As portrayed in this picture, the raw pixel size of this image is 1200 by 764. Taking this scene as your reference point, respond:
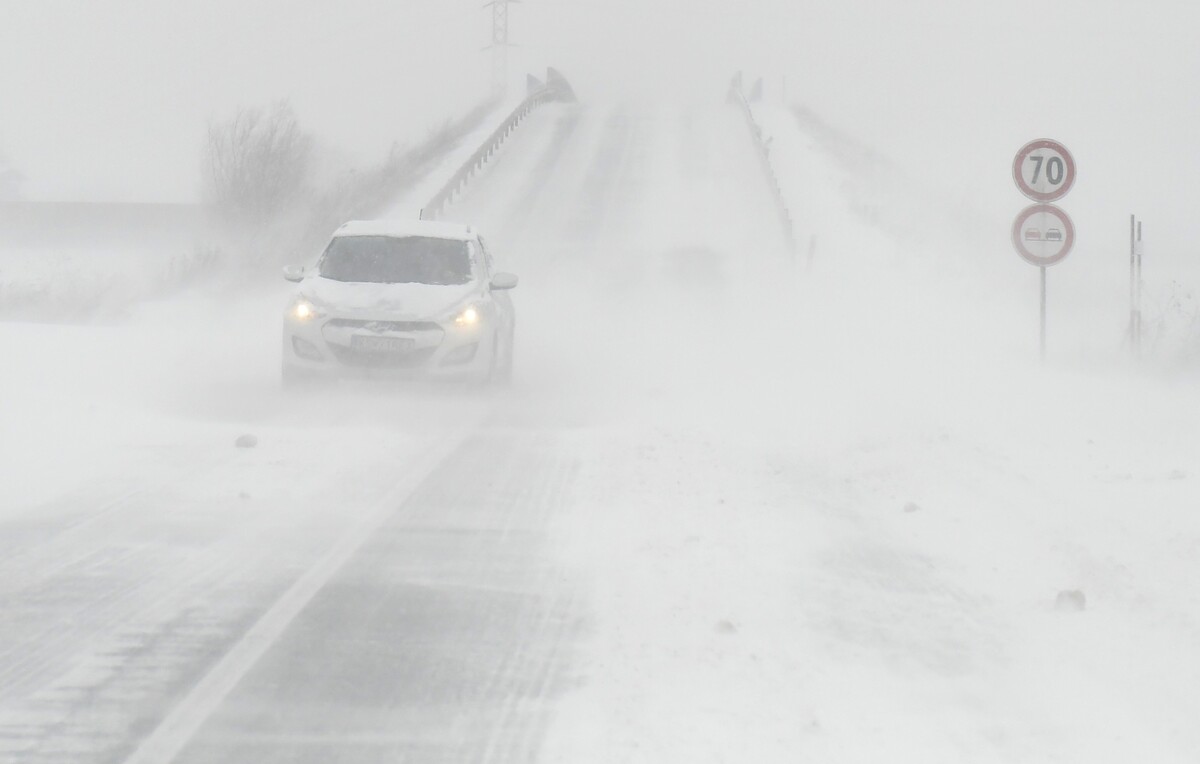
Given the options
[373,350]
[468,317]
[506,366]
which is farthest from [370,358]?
[506,366]

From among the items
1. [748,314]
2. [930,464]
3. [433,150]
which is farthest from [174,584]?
[433,150]

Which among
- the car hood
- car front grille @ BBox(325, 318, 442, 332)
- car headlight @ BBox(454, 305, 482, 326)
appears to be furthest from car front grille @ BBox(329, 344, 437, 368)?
car headlight @ BBox(454, 305, 482, 326)

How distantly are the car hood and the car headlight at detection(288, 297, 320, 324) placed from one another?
0.18 feet

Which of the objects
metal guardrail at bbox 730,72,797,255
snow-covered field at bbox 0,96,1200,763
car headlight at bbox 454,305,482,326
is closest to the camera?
snow-covered field at bbox 0,96,1200,763

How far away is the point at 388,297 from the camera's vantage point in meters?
14.8

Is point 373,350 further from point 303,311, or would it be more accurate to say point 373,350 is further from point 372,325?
point 303,311

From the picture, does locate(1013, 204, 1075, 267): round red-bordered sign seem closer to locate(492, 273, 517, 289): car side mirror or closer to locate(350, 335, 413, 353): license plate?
locate(492, 273, 517, 289): car side mirror

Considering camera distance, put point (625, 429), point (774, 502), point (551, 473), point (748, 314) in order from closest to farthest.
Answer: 1. point (774, 502)
2. point (551, 473)
3. point (625, 429)
4. point (748, 314)

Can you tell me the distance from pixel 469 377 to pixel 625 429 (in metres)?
2.44

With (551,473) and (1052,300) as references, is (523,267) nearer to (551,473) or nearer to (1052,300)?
(1052,300)

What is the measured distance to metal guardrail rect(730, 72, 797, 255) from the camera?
3156 cm

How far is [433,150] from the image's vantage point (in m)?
46.8

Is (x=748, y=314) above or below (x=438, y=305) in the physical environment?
below

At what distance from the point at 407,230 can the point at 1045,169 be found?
243 inches
